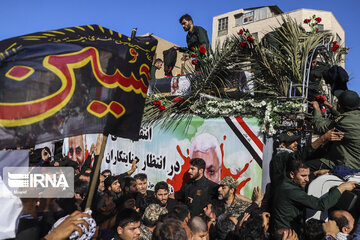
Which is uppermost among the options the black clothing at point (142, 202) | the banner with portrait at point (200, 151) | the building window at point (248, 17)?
the building window at point (248, 17)

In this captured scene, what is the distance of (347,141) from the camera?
15.7 feet

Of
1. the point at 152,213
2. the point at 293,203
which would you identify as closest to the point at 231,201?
the point at 293,203

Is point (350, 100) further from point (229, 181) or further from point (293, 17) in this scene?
point (293, 17)

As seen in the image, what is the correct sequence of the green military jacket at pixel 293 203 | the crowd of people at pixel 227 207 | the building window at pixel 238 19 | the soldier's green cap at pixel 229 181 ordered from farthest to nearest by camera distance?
the building window at pixel 238 19, the soldier's green cap at pixel 229 181, the green military jacket at pixel 293 203, the crowd of people at pixel 227 207

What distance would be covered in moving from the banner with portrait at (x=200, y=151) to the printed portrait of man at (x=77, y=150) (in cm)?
203

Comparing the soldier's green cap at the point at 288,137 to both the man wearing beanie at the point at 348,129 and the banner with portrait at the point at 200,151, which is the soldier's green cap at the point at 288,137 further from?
the man wearing beanie at the point at 348,129

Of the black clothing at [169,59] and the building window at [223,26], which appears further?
the building window at [223,26]

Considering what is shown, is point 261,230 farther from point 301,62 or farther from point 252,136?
point 301,62

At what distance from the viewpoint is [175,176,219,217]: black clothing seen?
17.6 feet

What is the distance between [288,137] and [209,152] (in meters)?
1.77

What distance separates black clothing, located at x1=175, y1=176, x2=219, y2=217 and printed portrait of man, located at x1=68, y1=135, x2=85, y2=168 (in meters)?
5.44

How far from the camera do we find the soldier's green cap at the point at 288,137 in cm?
556

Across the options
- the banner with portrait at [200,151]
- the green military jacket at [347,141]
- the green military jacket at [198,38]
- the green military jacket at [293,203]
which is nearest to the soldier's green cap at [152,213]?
the green military jacket at [293,203]

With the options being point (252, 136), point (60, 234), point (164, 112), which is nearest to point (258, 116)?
point (252, 136)
